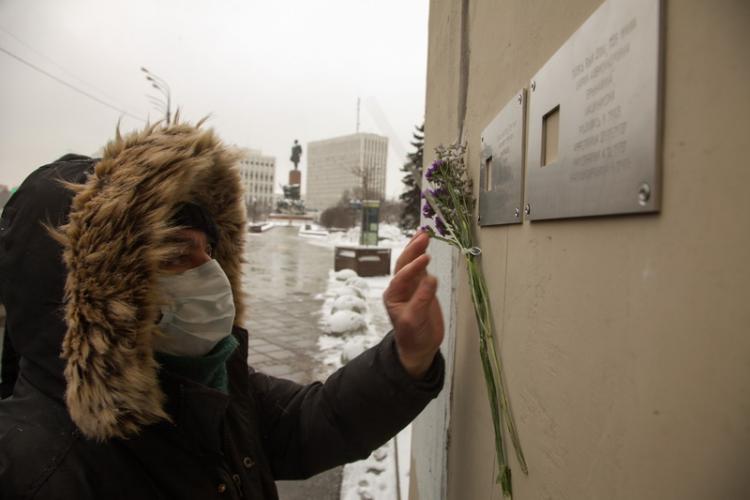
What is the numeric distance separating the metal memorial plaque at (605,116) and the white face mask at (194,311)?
1028 millimetres

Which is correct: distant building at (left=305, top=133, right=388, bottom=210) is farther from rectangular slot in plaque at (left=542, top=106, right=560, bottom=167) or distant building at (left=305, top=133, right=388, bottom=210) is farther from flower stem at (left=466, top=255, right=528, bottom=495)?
rectangular slot in plaque at (left=542, top=106, right=560, bottom=167)

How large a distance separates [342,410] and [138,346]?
2.28 feet

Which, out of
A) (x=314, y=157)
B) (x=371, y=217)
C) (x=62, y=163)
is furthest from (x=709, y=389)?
(x=314, y=157)

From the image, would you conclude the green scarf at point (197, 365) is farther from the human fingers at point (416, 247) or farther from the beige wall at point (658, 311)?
the beige wall at point (658, 311)

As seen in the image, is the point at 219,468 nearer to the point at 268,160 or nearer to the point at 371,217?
the point at 371,217

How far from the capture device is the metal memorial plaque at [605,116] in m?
0.53

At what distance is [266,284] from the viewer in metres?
11.6

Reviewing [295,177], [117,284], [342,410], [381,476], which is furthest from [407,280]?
[295,177]

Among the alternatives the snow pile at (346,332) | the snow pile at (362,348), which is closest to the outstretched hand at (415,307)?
the snow pile at (362,348)

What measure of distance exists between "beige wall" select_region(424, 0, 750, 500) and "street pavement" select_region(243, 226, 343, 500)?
1.32 metres

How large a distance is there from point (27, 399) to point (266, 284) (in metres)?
10.8

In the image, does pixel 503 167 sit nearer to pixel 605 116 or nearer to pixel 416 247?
pixel 416 247

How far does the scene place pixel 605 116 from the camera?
61 centimetres

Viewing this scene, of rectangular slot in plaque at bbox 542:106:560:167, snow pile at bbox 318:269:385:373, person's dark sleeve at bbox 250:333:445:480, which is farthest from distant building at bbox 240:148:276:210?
rectangular slot in plaque at bbox 542:106:560:167
